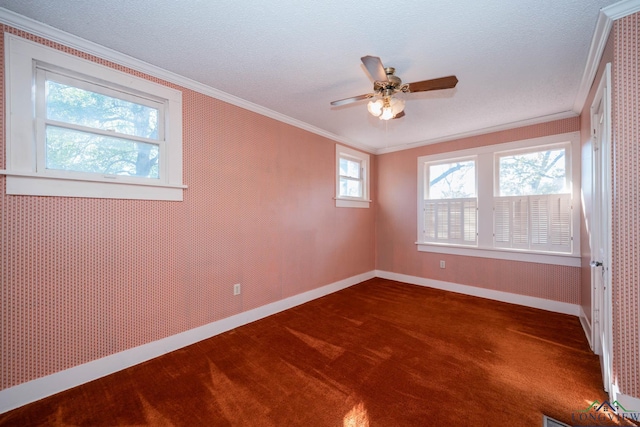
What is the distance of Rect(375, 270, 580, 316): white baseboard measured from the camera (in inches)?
122

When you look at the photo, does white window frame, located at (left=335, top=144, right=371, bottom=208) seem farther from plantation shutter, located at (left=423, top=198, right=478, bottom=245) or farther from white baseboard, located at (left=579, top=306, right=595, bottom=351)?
white baseboard, located at (left=579, top=306, right=595, bottom=351)

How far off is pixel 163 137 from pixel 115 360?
1923 millimetres

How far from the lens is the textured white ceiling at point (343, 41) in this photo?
5.01 ft

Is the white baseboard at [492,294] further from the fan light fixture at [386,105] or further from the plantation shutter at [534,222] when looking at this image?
the fan light fixture at [386,105]

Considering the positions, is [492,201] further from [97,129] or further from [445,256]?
[97,129]

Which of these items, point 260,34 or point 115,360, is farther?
point 115,360

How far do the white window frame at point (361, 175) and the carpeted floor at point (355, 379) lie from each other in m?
1.98

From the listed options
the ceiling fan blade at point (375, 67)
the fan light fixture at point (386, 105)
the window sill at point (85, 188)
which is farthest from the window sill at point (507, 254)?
the window sill at point (85, 188)

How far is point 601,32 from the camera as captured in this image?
1.70 m

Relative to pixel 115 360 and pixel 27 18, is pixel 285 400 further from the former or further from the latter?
pixel 27 18

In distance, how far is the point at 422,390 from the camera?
5.76ft

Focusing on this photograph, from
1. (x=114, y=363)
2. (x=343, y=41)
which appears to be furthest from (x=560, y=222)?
(x=114, y=363)

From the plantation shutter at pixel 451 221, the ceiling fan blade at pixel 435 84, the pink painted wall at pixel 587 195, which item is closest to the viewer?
the ceiling fan blade at pixel 435 84

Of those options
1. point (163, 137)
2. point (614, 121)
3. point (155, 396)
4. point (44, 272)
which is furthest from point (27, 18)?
point (614, 121)
